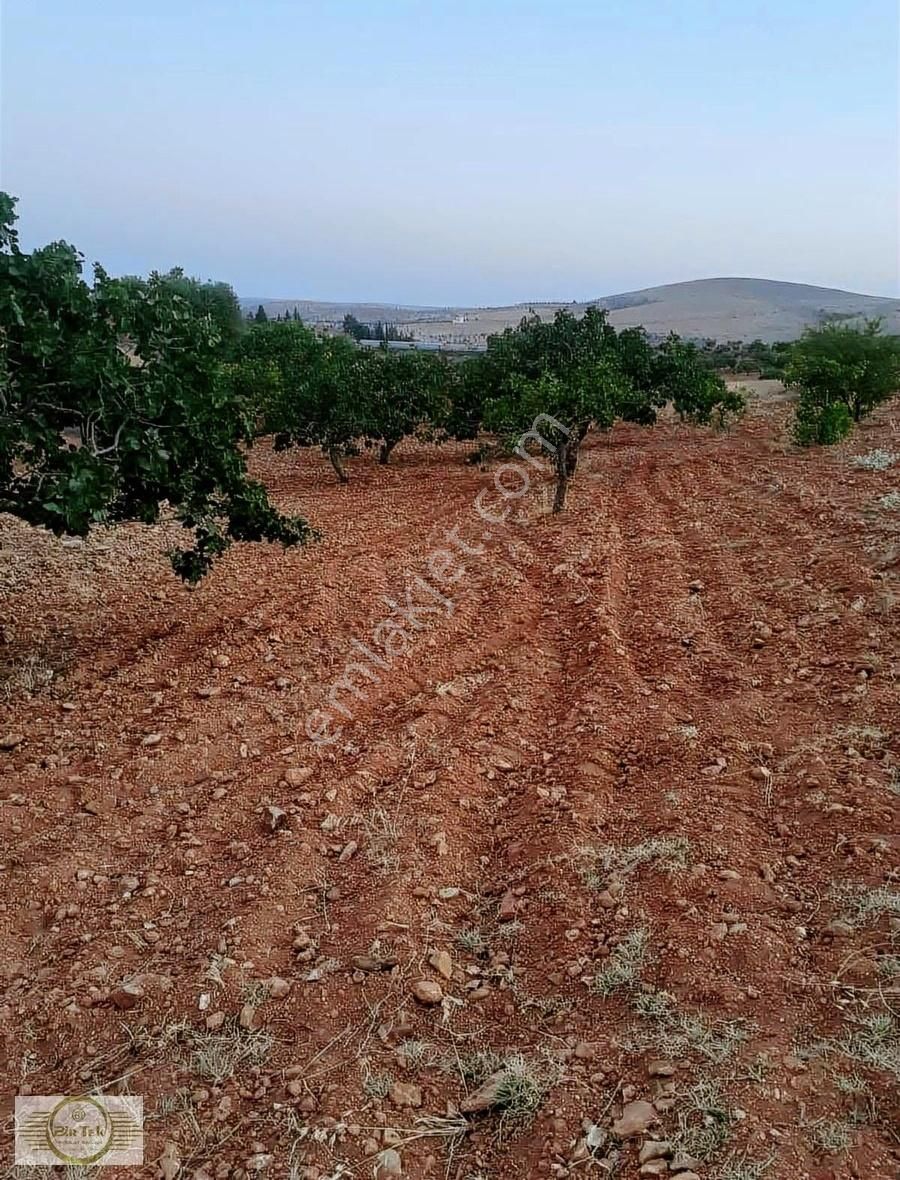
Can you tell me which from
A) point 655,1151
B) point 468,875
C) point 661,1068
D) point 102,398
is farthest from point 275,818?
point 102,398

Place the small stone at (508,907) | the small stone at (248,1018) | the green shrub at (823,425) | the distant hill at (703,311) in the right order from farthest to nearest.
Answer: the distant hill at (703,311) → the green shrub at (823,425) → the small stone at (508,907) → the small stone at (248,1018)

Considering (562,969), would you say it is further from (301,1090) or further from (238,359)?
→ (238,359)

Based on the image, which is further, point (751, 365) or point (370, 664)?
point (751, 365)

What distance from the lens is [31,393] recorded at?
455 centimetres

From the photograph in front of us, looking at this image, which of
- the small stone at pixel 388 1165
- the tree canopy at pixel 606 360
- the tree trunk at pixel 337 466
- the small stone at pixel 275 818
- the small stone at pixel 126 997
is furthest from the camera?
the tree canopy at pixel 606 360

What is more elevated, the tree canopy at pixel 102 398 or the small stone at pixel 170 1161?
the tree canopy at pixel 102 398

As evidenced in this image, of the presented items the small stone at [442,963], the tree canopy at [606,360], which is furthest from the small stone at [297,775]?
the tree canopy at [606,360]

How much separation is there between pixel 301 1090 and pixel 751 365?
3944 centimetres

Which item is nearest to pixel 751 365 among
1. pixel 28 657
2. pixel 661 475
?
pixel 661 475

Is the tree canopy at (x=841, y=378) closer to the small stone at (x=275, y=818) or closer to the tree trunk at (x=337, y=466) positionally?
the tree trunk at (x=337, y=466)

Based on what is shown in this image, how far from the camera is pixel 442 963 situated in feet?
9.96

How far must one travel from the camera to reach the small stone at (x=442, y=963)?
3.01 m
